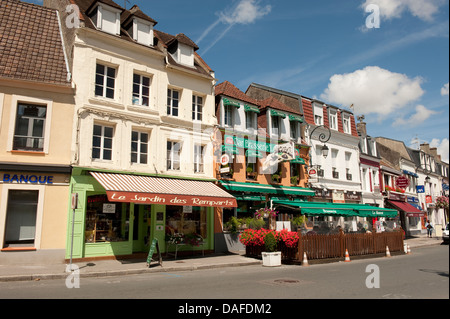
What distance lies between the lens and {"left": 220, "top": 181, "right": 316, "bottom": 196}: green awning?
20.1m

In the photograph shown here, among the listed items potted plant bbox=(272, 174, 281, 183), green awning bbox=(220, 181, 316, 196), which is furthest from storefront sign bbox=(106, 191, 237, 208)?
potted plant bbox=(272, 174, 281, 183)

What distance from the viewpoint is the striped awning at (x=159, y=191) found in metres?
14.0

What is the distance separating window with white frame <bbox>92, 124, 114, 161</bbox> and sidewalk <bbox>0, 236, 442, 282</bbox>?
467cm

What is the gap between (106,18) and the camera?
668 inches

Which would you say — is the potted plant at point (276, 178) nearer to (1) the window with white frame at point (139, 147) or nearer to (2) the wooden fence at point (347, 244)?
(2) the wooden fence at point (347, 244)

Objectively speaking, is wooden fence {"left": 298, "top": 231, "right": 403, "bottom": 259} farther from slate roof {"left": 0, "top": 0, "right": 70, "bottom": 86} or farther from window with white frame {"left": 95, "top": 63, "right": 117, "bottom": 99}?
slate roof {"left": 0, "top": 0, "right": 70, "bottom": 86}

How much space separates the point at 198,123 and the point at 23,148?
339 inches

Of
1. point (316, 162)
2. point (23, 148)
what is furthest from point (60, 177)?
point (316, 162)

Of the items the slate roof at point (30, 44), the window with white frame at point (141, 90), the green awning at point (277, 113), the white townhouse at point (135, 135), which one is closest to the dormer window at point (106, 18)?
the white townhouse at point (135, 135)

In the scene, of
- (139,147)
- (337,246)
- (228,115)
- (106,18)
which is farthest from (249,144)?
(106,18)

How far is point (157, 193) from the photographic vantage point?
48.6 ft

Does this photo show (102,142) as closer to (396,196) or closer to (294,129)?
(294,129)

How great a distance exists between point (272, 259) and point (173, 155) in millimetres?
7420

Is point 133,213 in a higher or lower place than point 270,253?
higher
